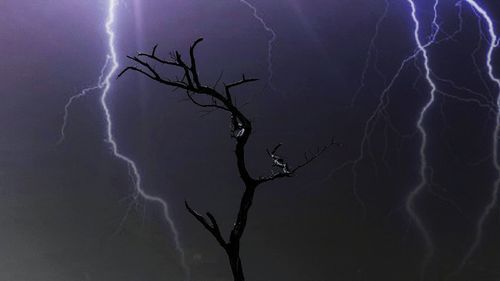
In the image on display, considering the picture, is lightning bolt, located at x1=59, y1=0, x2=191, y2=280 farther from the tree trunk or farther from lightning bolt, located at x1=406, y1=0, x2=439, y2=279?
the tree trunk

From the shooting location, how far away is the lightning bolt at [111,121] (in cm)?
465

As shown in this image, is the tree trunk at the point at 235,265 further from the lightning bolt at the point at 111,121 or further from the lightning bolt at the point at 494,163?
the lightning bolt at the point at 494,163

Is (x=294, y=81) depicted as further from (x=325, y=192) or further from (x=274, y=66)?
(x=325, y=192)

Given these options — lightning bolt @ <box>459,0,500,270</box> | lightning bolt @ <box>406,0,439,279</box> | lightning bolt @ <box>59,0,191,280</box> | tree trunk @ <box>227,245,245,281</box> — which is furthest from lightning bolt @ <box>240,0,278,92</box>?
tree trunk @ <box>227,245,245,281</box>

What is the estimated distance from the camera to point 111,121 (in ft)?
15.4

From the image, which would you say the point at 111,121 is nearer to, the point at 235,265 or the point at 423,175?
the point at 423,175

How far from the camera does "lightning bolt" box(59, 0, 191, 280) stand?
465 centimetres

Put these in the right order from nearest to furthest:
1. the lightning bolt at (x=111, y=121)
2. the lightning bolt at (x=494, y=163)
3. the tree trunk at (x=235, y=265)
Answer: the tree trunk at (x=235, y=265), the lightning bolt at (x=494, y=163), the lightning bolt at (x=111, y=121)

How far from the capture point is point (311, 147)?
4645 millimetres

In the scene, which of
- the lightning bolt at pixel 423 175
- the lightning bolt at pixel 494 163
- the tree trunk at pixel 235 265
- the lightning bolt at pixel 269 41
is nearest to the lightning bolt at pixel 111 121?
the lightning bolt at pixel 269 41

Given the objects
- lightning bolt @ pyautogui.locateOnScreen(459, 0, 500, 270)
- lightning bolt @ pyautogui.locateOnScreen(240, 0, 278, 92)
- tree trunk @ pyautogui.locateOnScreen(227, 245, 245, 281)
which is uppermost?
lightning bolt @ pyautogui.locateOnScreen(240, 0, 278, 92)

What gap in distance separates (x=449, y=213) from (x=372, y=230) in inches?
26.4

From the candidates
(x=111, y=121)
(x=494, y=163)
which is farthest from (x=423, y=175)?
(x=111, y=121)

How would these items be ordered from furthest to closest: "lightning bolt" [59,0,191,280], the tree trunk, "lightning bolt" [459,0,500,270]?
1. "lightning bolt" [59,0,191,280]
2. "lightning bolt" [459,0,500,270]
3. the tree trunk
